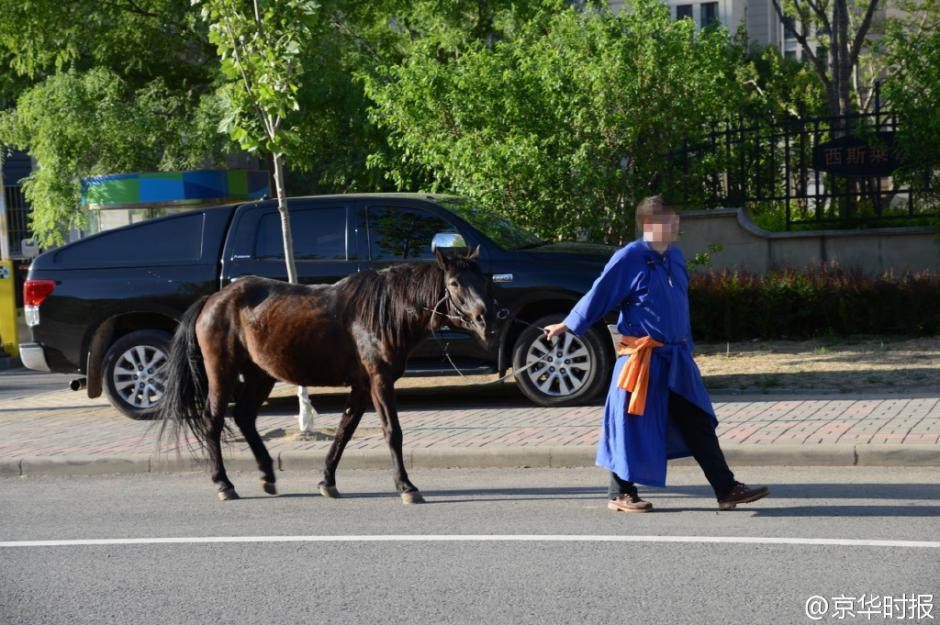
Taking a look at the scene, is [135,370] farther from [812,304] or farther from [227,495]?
[812,304]

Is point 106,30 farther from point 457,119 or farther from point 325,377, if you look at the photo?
point 325,377

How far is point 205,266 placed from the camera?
447 inches

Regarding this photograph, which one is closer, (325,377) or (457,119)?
(325,377)

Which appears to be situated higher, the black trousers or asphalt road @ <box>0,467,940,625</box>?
the black trousers

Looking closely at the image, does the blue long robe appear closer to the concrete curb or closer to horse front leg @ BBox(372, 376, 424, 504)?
horse front leg @ BBox(372, 376, 424, 504)

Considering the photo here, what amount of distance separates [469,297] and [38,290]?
5923 millimetres

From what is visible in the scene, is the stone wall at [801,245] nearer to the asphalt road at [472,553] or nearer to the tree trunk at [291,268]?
the tree trunk at [291,268]

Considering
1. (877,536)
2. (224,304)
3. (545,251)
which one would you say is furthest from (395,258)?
(877,536)

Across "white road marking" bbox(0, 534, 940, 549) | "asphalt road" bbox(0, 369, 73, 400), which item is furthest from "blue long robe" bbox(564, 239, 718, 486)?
"asphalt road" bbox(0, 369, 73, 400)

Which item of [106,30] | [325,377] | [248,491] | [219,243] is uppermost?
[106,30]

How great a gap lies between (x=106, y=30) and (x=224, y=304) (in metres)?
14.0

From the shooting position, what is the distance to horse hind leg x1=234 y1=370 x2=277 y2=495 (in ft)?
26.5

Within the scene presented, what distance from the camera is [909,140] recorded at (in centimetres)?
1512
